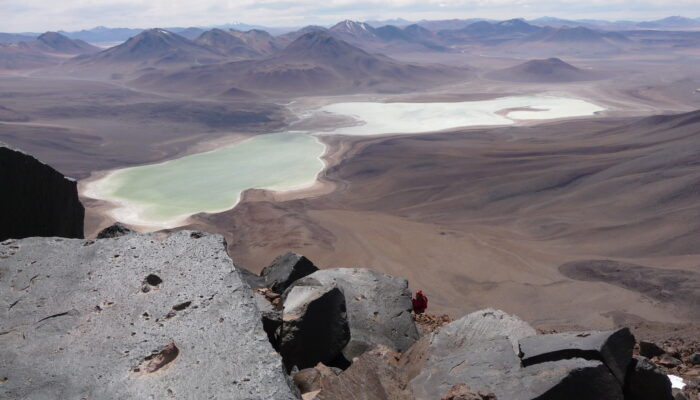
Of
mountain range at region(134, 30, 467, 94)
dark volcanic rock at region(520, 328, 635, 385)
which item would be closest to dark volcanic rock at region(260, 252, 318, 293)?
dark volcanic rock at region(520, 328, 635, 385)

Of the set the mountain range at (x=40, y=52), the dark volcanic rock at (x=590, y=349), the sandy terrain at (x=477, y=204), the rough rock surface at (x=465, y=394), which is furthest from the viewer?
the mountain range at (x=40, y=52)

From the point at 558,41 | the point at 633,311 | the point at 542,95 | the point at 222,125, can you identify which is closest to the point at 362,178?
the point at 633,311

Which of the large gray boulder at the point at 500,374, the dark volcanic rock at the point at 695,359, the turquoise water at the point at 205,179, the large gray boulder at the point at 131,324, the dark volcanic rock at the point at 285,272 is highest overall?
the large gray boulder at the point at 131,324

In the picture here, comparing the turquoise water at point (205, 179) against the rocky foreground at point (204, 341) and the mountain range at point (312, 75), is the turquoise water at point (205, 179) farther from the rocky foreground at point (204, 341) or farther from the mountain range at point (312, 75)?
the mountain range at point (312, 75)

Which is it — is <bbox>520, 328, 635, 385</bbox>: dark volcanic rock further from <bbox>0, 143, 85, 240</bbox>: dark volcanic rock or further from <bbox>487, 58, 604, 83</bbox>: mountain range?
<bbox>487, 58, 604, 83</bbox>: mountain range

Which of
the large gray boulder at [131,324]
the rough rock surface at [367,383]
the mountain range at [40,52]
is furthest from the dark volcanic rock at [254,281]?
the mountain range at [40,52]

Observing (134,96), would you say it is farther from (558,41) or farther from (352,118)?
(558,41)

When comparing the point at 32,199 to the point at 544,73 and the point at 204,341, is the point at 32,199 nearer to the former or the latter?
the point at 204,341
